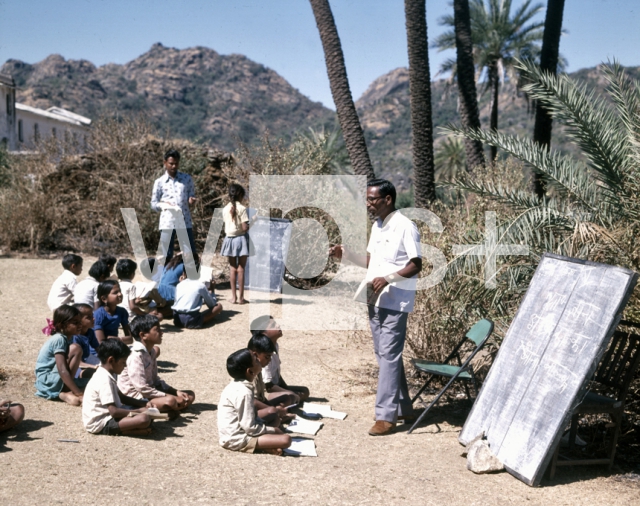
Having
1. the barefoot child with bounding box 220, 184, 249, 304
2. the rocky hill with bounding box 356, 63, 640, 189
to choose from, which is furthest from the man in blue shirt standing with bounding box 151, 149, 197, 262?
the rocky hill with bounding box 356, 63, 640, 189

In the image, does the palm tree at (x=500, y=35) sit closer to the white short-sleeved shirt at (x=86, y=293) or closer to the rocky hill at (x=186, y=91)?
the white short-sleeved shirt at (x=86, y=293)

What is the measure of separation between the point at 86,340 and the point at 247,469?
231cm

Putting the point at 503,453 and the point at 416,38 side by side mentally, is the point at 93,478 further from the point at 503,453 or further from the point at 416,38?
the point at 416,38

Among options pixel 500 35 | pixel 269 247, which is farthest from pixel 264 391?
pixel 500 35

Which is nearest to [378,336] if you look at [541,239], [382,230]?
[382,230]

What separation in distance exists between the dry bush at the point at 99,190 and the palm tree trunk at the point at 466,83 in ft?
15.2

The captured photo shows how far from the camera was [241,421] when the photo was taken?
4.50 m

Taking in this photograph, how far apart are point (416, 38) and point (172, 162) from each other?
4713 millimetres

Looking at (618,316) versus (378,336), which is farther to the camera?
(378,336)

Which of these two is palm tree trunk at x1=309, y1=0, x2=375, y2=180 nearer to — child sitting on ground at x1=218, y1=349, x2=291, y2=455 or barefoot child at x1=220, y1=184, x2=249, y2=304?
barefoot child at x1=220, y1=184, x2=249, y2=304

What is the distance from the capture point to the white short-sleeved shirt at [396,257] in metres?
4.87

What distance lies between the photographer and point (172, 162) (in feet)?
27.9

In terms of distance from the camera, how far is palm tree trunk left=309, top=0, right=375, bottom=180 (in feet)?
36.0

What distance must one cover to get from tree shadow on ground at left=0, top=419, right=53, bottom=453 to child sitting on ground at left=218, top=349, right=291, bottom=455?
129cm
